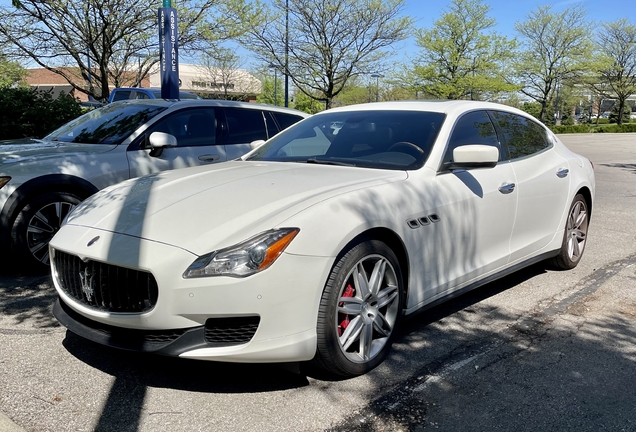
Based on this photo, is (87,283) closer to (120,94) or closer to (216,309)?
(216,309)

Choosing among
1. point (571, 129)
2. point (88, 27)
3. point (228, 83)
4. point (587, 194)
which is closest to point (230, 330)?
point (587, 194)

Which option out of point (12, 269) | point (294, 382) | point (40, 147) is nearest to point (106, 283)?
point (294, 382)

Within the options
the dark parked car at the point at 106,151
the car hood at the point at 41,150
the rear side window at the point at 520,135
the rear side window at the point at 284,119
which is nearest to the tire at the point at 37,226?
the dark parked car at the point at 106,151

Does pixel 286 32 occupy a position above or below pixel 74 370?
above

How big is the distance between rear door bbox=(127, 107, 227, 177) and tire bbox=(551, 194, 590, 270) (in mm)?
3544

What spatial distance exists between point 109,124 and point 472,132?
383 cm

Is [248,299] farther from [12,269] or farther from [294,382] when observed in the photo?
[12,269]

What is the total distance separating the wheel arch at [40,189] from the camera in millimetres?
5031

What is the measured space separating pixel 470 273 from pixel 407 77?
38.6 meters

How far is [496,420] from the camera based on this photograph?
291 cm

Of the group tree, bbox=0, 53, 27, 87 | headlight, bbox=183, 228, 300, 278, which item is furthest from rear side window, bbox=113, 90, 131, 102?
headlight, bbox=183, 228, 300, 278

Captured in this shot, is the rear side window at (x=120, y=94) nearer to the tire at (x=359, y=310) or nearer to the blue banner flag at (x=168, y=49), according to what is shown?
the blue banner flag at (x=168, y=49)

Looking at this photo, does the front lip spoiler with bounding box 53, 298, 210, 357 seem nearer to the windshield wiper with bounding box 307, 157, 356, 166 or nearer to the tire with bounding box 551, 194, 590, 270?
the windshield wiper with bounding box 307, 157, 356, 166

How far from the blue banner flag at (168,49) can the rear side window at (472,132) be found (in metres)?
6.86
